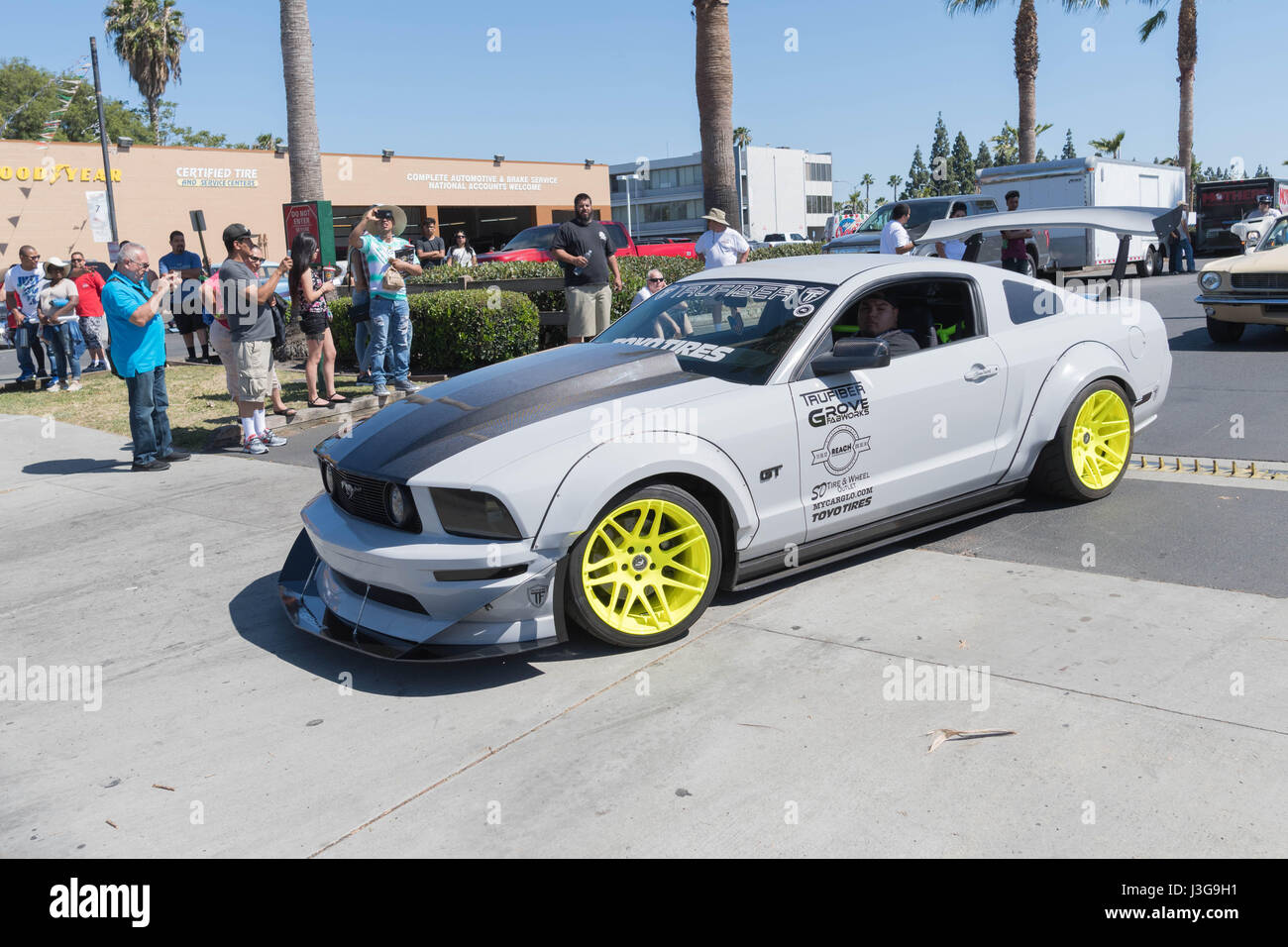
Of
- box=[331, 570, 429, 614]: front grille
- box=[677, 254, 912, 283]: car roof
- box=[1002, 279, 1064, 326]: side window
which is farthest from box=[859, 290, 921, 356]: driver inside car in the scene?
box=[331, 570, 429, 614]: front grille

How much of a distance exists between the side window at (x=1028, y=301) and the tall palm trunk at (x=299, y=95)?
1084cm

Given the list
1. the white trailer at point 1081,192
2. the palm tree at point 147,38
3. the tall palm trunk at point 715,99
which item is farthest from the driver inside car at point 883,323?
the palm tree at point 147,38

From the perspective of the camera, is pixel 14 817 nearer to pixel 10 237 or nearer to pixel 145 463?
pixel 145 463

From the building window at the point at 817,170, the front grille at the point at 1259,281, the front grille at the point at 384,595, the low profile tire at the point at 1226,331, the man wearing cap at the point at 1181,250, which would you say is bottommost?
the front grille at the point at 384,595

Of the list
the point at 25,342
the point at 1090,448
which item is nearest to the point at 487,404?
the point at 1090,448

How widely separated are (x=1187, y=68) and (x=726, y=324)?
41.2 meters

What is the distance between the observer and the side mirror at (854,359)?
4.84 m

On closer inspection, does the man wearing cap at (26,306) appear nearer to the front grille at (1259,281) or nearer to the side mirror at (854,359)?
the side mirror at (854,359)

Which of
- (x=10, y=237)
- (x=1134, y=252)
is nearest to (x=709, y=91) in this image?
(x=1134, y=252)

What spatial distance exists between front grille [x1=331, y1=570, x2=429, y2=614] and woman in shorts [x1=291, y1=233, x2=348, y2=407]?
19.5ft

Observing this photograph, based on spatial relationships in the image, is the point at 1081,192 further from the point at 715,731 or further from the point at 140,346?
the point at 715,731

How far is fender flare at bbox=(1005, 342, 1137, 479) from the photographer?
18.9 feet

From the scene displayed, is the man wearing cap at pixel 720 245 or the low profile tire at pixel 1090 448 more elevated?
the man wearing cap at pixel 720 245

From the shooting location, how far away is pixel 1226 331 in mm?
12109
